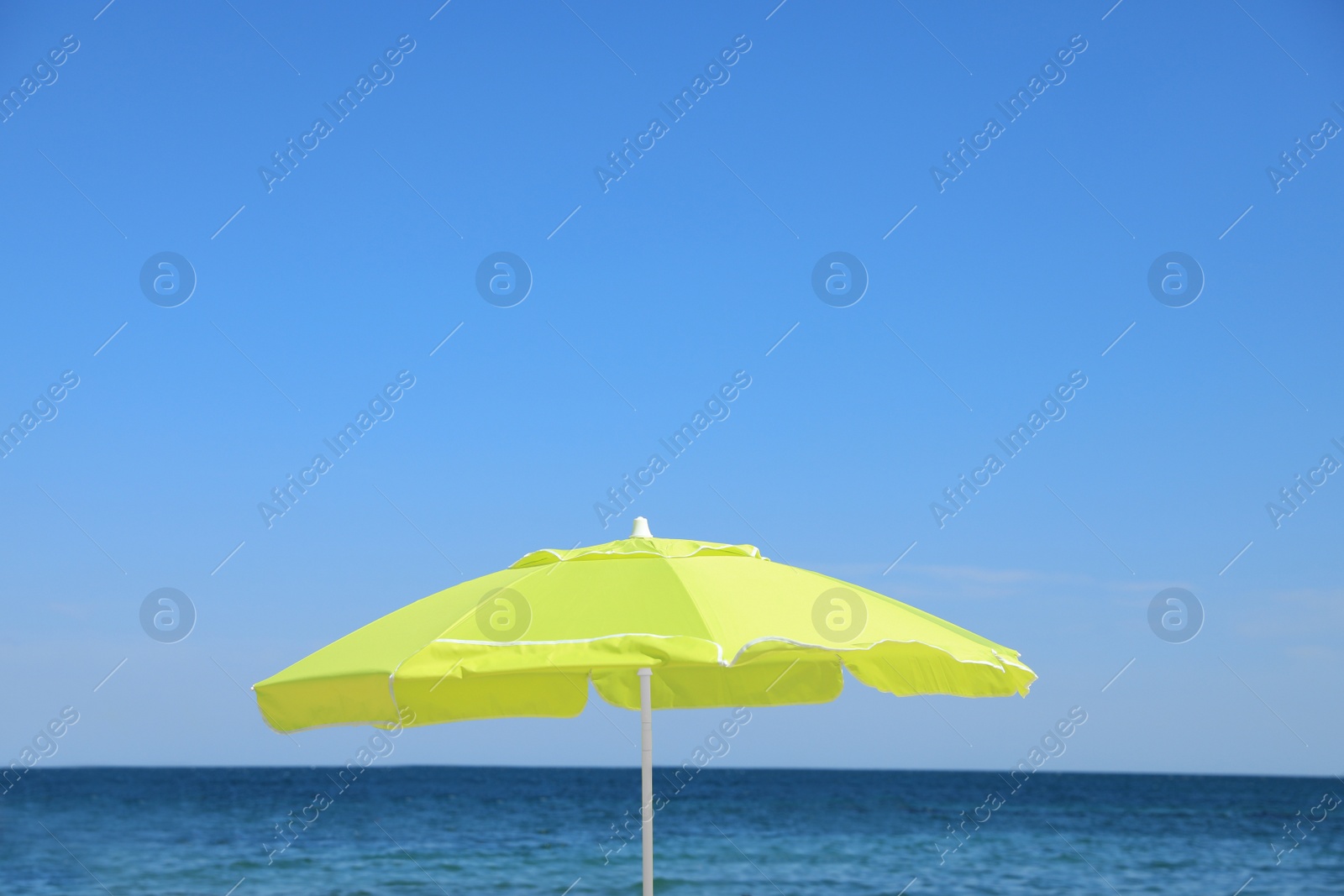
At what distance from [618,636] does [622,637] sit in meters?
0.02

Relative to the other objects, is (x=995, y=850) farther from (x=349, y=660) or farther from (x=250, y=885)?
(x=349, y=660)

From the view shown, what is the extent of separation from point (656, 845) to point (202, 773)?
39.2m

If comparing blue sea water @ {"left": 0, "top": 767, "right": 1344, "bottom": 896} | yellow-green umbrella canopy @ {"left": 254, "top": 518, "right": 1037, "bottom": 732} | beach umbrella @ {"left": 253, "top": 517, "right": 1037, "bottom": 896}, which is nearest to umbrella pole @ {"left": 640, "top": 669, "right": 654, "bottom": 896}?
beach umbrella @ {"left": 253, "top": 517, "right": 1037, "bottom": 896}

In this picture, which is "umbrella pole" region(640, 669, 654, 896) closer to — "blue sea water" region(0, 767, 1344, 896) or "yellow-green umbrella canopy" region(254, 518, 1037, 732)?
"yellow-green umbrella canopy" region(254, 518, 1037, 732)

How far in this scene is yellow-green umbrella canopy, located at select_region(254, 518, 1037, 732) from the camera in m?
3.51

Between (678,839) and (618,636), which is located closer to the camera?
(618,636)

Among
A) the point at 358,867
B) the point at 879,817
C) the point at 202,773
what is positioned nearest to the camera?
the point at 358,867

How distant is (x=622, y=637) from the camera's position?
3514 mm

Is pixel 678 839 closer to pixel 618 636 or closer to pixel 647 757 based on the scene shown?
pixel 647 757

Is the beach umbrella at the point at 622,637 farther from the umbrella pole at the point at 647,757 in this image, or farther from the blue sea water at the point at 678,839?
the blue sea water at the point at 678,839

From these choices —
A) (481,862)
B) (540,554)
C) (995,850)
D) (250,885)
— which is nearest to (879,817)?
(995,850)

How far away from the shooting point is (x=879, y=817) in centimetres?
3016

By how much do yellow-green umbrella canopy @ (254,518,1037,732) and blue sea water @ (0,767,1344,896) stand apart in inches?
525

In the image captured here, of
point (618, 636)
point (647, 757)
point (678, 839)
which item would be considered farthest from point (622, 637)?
point (678, 839)
